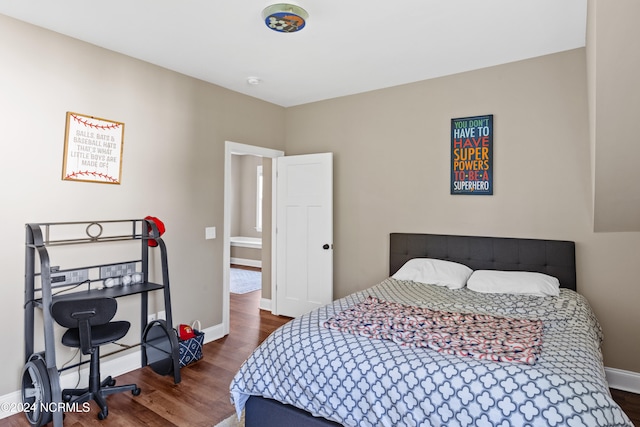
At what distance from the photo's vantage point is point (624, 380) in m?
2.88

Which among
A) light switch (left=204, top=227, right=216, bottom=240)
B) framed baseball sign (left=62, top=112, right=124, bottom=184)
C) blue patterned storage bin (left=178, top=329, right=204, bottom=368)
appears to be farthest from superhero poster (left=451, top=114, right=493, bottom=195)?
framed baseball sign (left=62, top=112, right=124, bottom=184)

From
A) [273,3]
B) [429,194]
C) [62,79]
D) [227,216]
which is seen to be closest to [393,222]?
[429,194]

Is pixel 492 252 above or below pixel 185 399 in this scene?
above

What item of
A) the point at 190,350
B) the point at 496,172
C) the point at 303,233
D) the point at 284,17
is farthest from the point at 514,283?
the point at 190,350

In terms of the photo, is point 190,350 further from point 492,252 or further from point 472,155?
point 472,155

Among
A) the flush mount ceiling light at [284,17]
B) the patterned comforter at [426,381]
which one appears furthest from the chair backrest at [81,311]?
the flush mount ceiling light at [284,17]

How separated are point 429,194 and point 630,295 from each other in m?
1.76

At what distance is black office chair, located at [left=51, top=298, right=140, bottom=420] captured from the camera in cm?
222

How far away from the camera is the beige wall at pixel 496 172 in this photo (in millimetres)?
2963

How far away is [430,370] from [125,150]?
2.88 m

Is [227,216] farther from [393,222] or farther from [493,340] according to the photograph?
[493,340]

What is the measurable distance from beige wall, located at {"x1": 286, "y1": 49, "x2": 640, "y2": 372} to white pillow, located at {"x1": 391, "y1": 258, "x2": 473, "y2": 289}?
37cm

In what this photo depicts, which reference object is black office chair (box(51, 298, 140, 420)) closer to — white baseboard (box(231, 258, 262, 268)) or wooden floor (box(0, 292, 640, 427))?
wooden floor (box(0, 292, 640, 427))

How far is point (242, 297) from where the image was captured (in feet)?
18.5
